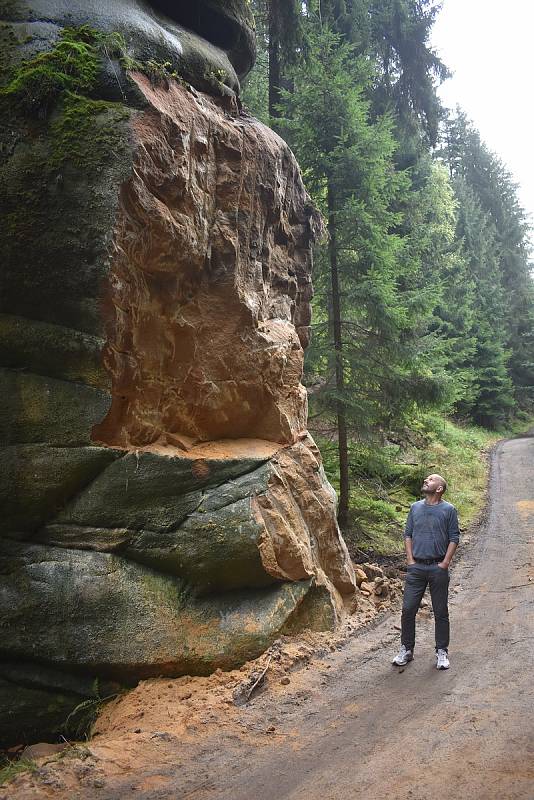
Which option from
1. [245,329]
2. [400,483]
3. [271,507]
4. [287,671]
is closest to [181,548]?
[271,507]

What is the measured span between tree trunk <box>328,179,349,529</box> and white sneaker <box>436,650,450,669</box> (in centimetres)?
575

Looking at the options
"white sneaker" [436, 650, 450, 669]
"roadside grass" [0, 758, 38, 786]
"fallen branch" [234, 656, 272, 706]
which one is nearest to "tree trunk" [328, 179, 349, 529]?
"white sneaker" [436, 650, 450, 669]

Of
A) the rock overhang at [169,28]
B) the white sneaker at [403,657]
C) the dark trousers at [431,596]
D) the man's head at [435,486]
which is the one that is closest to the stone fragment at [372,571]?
the white sneaker at [403,657]

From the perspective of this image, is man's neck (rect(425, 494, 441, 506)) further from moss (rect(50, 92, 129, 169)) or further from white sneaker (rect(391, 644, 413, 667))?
moss (rect(50, 92, 129, 169))

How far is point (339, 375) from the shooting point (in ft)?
41.9

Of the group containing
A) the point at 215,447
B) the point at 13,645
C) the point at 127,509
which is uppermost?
the point at 215,447

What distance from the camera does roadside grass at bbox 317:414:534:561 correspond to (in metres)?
12.7

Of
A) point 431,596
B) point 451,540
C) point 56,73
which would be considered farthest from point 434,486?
point 56,73

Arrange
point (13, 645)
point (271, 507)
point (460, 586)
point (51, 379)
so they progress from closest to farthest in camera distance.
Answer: point (13, 645), point (51, 379), point (271, 507), point (460, 586)

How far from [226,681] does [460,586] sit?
571 centimetres

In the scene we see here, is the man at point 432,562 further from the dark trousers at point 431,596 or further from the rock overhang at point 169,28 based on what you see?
the rock overhang at point 169,28

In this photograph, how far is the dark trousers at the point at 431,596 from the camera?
6.76 meters

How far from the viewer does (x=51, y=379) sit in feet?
21.6

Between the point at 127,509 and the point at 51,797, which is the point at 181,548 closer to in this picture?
the point at 127,509
